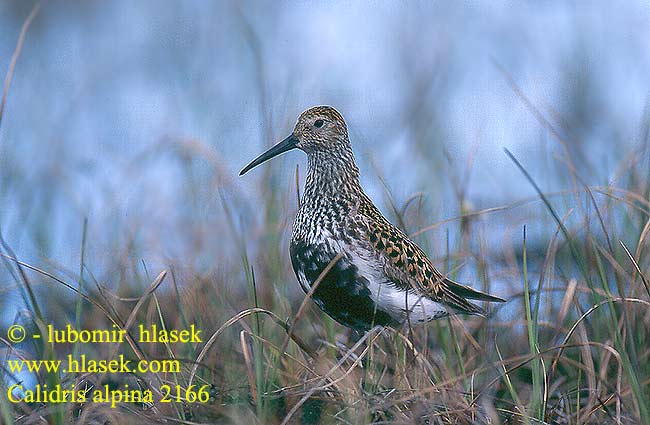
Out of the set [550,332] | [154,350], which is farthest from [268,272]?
[550,332]

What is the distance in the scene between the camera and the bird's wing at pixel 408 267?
248 centimetres

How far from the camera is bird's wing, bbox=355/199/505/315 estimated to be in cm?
248

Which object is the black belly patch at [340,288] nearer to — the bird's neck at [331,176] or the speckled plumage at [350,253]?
the speckled plumage at [350,253]

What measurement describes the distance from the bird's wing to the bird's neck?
83mm

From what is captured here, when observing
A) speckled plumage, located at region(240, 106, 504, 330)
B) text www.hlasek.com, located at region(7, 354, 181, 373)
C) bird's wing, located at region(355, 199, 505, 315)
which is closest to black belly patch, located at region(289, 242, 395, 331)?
Result: speckled plumage, located at region(240, 106, 504, 330)

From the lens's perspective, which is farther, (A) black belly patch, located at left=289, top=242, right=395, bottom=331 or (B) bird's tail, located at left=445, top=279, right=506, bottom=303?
(B) bird's tail, located at left=445, top=279, right=506, bottom=303

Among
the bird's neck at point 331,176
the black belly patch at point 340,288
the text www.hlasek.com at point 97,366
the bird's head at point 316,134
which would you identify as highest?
the bird's head at point 316,134

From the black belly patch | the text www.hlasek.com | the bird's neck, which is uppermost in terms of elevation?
the bird's neck

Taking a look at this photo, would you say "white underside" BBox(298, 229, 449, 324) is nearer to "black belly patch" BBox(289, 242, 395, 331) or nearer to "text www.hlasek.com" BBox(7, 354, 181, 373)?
"black belly patch" BBox(289, 242, 395, 331)

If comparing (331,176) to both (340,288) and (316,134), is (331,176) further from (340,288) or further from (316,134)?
(340,288)

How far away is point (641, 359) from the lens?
2.49m

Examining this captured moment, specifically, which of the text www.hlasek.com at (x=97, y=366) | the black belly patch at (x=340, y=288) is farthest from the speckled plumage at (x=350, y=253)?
the text www.hlasek.com at (x=97, y=366)

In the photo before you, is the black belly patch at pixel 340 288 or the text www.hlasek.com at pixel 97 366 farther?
the black belly patch at pixel 340 288

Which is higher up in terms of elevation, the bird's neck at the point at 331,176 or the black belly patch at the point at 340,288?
the bird's neck at the point at 331,176
